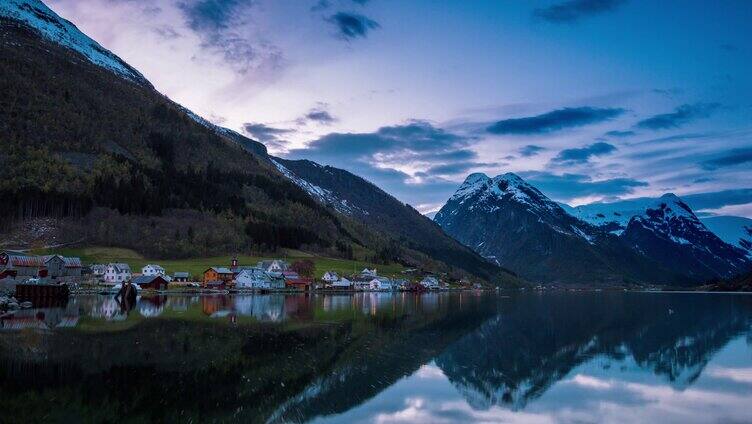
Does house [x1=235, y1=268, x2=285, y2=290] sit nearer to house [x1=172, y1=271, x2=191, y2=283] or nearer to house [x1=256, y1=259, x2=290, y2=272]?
house [x1=256, y1=259, x2=290, y2=272]

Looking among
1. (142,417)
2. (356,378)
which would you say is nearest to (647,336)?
(356,378)

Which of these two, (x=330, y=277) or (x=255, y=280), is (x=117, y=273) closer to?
(x=255, y=280)

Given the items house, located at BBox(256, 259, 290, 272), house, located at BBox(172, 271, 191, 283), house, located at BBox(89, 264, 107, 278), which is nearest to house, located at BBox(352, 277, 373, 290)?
house, located at BBox(256, 259, 290, 272)

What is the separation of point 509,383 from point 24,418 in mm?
23362

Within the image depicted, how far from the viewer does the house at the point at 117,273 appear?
139m

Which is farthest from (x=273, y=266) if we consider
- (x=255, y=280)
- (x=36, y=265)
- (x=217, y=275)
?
(x=36, y=265)

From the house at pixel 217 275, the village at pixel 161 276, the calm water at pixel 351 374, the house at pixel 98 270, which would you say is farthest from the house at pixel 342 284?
the calm water at pixel 351 374

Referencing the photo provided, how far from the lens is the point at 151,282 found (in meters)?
132

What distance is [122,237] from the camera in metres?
170

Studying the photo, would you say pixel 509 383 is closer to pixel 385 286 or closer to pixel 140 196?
pixel 385 286

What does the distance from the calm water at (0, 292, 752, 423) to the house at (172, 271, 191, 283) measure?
8900cm

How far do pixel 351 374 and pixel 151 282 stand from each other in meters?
110

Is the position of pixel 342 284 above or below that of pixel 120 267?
below

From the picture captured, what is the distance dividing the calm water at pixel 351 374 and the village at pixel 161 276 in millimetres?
51574
